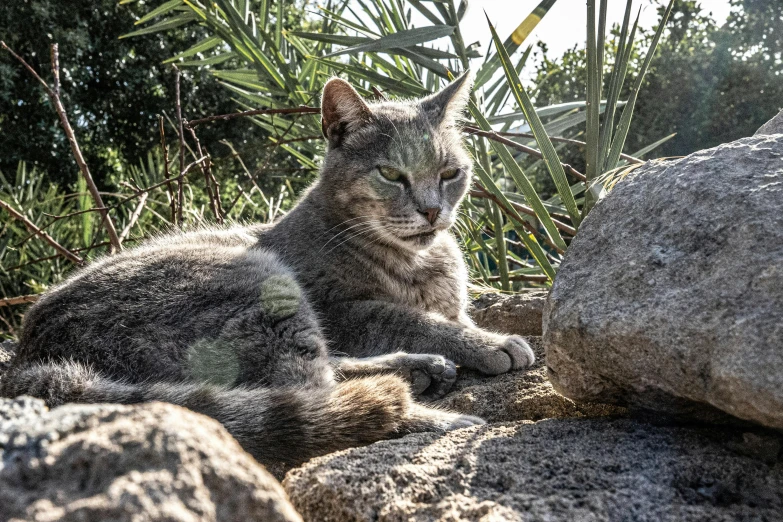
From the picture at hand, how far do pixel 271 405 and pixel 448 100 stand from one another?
1.82 meters

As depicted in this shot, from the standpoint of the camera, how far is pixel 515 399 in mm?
2109

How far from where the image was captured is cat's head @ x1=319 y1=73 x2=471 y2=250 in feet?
9.05

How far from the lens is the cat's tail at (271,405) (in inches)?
64.6

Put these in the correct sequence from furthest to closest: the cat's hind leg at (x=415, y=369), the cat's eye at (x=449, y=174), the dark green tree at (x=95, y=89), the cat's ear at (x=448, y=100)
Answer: the dark green tree at (x=95, y=89)
the cat's ear at (x=448, y=100)
the cat's eye at (x=449, y=174)
the cat's hind leg at (x=415, y=369)

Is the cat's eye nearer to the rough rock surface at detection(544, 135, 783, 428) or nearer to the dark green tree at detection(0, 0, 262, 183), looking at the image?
the rough rock surface at detection(544, 135, 783, 428)

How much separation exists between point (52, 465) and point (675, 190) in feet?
4.44

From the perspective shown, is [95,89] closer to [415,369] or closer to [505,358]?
[415,369]

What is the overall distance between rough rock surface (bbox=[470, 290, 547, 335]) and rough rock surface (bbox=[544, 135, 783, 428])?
4.13 feet

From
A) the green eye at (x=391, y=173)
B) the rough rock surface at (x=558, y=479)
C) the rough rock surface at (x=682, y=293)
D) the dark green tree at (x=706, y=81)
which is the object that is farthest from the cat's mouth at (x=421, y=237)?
the dark green tree at (x=706, y=81)

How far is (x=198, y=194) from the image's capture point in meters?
6.86

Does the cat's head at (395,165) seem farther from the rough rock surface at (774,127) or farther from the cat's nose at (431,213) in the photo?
the rough rock surface at (774,127)

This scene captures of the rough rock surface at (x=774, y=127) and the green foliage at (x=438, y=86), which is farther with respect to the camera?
the green foliage at (x=438, y=86)

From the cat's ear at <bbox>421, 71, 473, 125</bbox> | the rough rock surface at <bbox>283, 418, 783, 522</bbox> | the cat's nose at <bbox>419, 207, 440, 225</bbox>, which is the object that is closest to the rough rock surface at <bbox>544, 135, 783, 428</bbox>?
the rough rock surface at <bbox>283, 418, 783, 522</bbox>

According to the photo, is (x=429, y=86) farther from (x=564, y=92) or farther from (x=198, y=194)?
(x=564, y=92)
